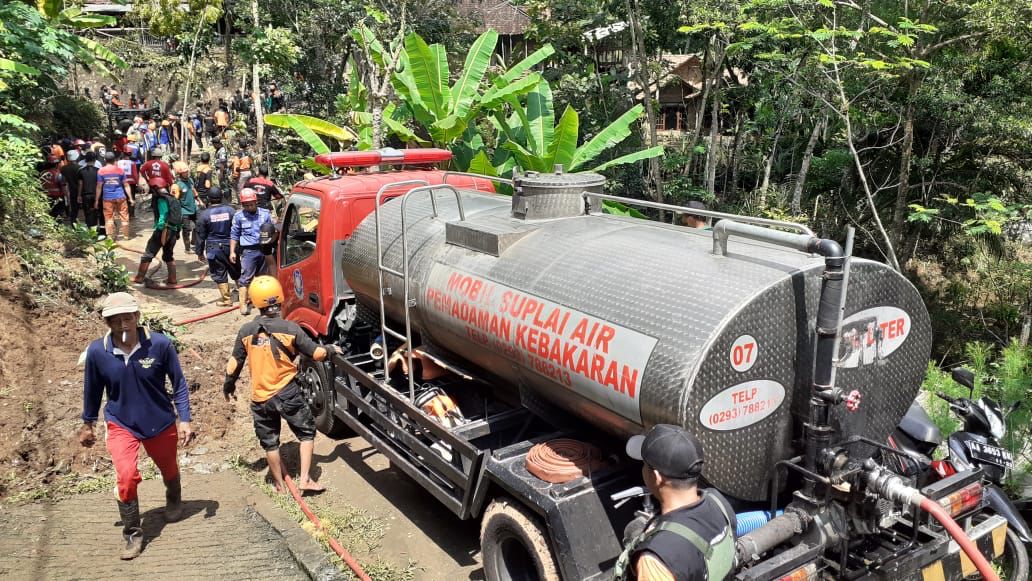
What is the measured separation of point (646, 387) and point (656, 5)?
42.2 ft

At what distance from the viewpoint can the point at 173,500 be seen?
19.2 feet

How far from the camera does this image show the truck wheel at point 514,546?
4.33 metres

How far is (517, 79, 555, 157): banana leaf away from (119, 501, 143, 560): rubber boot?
858 centimetres

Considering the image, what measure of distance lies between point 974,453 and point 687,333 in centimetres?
270

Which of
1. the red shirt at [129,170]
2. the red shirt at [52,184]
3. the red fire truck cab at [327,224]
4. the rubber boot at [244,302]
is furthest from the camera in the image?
the red shirt at [129,170]

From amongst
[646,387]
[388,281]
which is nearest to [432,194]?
[388,281]

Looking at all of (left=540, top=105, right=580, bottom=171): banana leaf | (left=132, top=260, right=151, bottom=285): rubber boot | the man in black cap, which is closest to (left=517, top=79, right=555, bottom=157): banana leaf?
(left=540, top=105, right=580, bottom=171): banana leaf

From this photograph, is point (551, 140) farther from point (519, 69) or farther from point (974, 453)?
point (974, 453)

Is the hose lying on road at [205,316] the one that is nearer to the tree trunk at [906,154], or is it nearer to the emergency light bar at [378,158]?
the emergency light bar at [378,158]

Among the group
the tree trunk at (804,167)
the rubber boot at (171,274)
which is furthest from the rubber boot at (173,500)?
the tree trunk at (804,167)

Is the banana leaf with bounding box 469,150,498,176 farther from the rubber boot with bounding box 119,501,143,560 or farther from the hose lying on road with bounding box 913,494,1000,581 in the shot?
the hose lying on road with bounding box 913,494,1000,581

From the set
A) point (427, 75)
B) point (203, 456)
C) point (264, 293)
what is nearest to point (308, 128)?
point (427, 75)

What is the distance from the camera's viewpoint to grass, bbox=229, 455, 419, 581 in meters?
5.39

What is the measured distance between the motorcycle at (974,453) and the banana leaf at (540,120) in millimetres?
8073
